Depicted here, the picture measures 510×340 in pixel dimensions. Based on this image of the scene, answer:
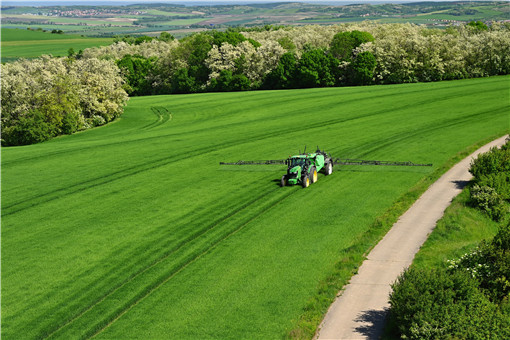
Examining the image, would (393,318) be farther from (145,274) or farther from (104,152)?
(104,152)

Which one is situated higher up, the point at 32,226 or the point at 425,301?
the point at 425,301

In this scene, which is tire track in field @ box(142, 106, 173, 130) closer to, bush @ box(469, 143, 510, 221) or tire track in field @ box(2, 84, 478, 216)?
tire track in field @ box(2, 84, 478, 216)

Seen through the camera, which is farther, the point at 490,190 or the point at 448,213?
the point at 490,190

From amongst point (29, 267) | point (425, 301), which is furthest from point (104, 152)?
point (425, 301)

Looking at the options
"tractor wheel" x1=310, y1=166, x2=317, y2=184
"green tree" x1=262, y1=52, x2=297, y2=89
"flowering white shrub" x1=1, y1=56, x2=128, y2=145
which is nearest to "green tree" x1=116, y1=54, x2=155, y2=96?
"green tree" x1=262, y1=52, x2=297, y2=89

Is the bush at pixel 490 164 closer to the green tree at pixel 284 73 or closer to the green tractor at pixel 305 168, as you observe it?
the green tractor at pixel 305 168
